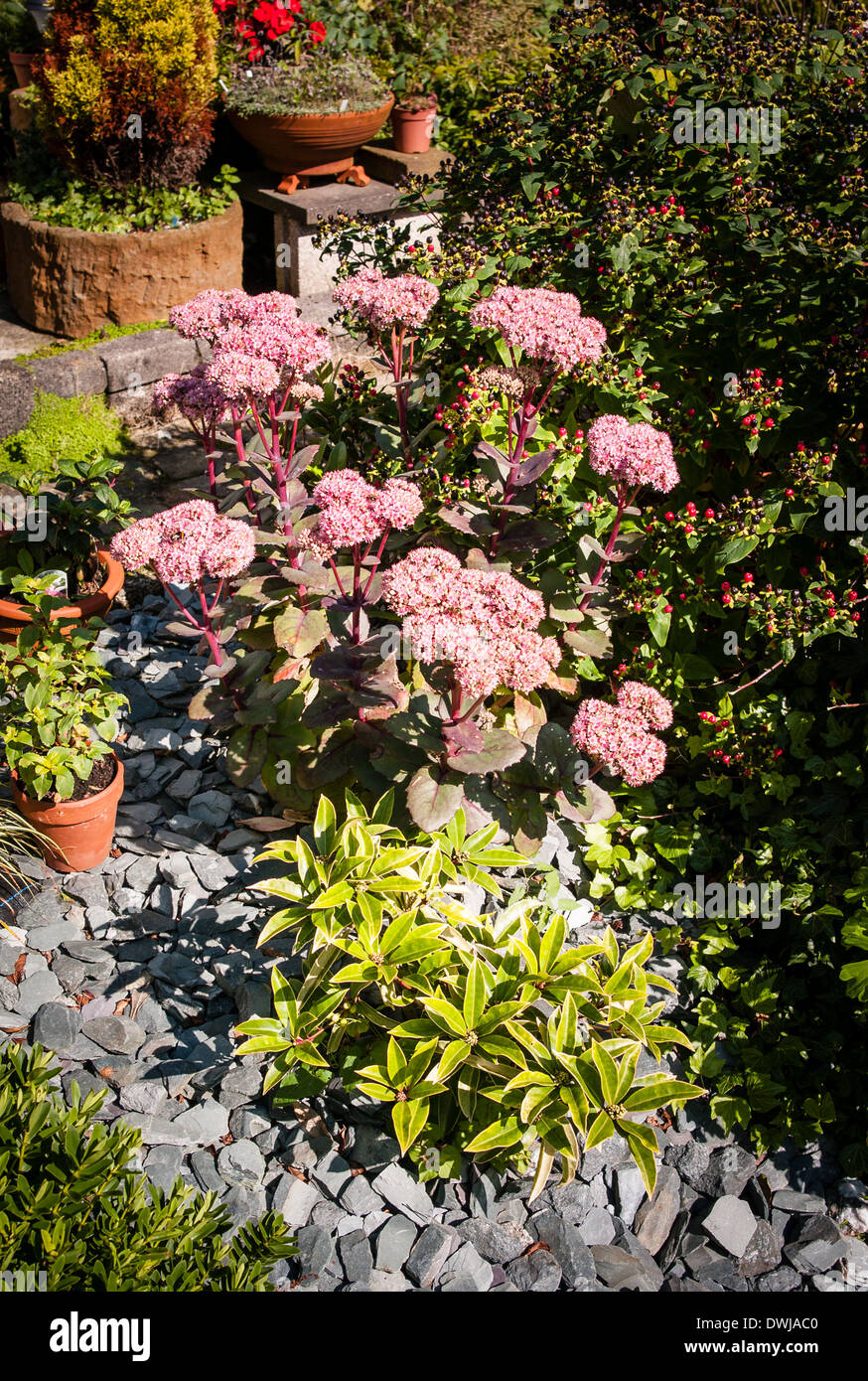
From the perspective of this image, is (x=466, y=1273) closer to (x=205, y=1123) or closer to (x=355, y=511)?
(x=205, y=1123)

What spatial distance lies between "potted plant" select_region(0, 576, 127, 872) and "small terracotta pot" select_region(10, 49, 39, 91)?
4.77 meters

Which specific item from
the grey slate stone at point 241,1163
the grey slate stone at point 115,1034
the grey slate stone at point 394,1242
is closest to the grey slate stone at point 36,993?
the grey slate stone at point 115,1034

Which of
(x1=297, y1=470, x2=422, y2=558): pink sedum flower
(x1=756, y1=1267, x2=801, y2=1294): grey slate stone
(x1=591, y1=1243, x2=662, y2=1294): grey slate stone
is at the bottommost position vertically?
(x1=756, y1=1267, x2=801, y2=1294): grey slate stone

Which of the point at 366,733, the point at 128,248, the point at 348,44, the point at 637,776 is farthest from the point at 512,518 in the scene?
the point at 348,44

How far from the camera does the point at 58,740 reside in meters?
2.90

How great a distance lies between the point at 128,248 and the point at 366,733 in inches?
148

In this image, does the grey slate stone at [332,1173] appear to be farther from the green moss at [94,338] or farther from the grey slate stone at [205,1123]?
the green moss at [94,338]

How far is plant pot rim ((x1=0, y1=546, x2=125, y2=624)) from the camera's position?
3.39 m

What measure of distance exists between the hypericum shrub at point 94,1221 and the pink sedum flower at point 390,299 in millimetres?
2225

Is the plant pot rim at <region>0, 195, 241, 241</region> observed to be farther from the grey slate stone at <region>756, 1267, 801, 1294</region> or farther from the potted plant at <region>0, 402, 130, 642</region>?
the grey slate stone at <region>756, 1267, 801, 1294</region>

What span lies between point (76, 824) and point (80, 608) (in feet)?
2.74

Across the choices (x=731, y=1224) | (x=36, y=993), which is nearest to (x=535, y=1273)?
(x=731, y=1224)

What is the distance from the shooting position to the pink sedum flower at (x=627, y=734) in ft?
8.39

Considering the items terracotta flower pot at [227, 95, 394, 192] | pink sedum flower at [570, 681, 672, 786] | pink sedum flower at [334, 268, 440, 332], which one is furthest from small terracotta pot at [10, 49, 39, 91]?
pink sedum flower at [570, 681, 672, 786]
